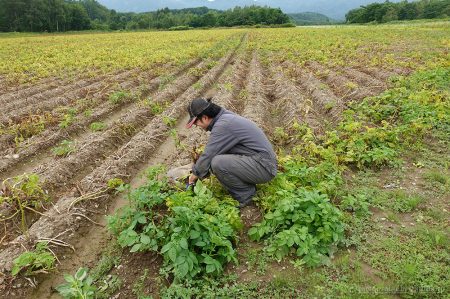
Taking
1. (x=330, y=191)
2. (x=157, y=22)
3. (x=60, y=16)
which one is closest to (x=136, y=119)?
(x=330, y=191)

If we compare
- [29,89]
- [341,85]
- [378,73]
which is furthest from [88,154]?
[378,73]

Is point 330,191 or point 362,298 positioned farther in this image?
point 330,191

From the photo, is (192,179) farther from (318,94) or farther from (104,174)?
(318,94)

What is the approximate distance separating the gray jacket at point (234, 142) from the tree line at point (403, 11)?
72506mm

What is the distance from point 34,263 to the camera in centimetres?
370

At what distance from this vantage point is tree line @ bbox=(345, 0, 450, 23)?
68062 mm

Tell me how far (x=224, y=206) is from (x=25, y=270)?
7.74ft

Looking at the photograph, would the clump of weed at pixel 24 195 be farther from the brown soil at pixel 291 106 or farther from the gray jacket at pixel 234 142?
the brown soil at pixel 291 106

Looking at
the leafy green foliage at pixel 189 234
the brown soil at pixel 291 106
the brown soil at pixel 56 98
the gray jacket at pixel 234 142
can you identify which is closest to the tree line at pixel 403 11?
the brown soil at pixel 291 106

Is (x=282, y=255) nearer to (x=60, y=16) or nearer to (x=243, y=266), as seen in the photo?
(x=243, y=266)

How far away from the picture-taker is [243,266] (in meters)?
3.73

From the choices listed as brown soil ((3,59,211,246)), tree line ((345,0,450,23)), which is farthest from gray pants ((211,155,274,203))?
tree line ((345,0,450,23))

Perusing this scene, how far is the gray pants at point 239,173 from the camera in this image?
4379mm

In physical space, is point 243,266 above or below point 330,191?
below
